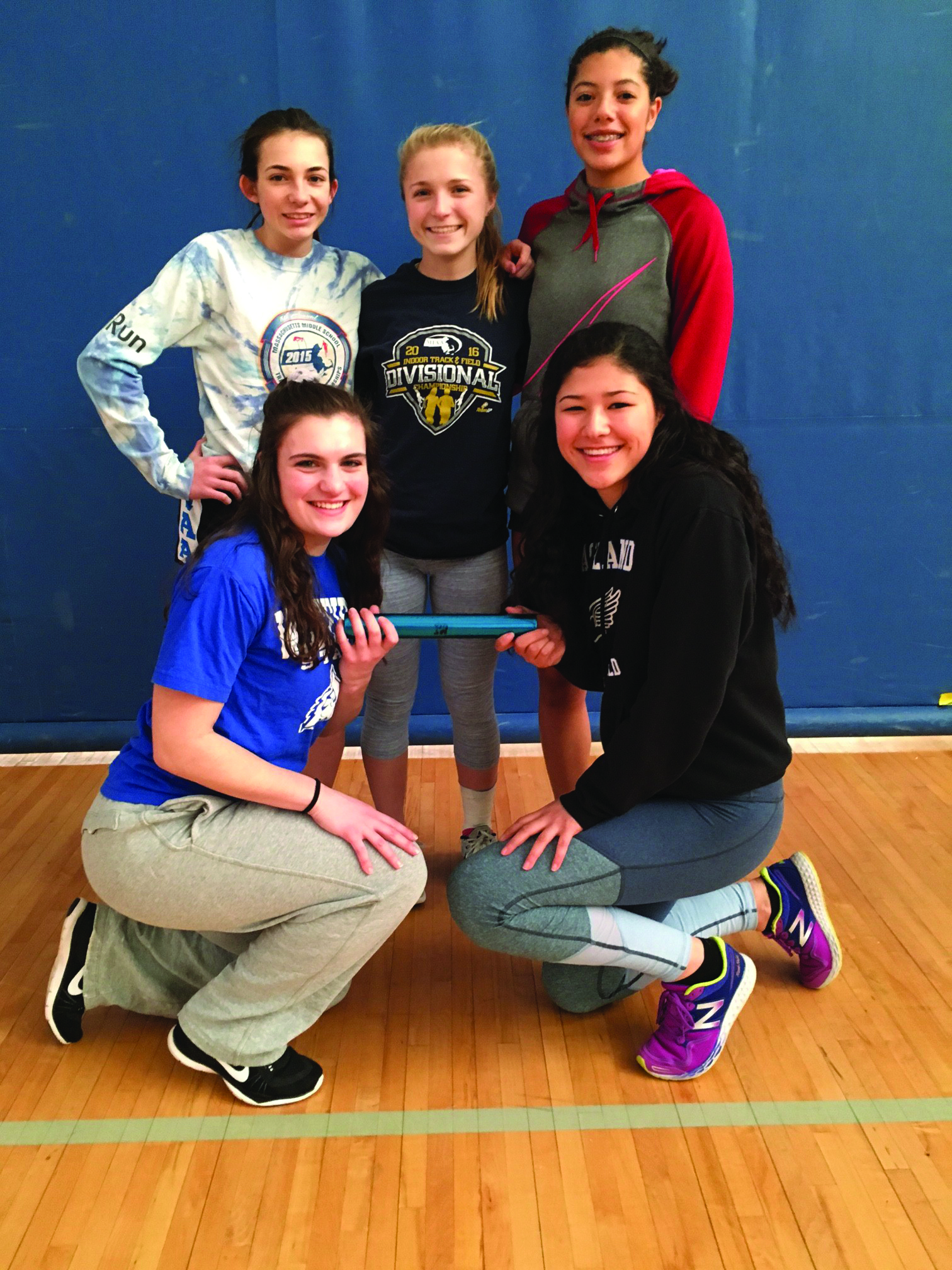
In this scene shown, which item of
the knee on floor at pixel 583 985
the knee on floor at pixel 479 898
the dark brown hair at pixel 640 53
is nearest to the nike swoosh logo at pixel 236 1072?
the knee on floor at pixel 479 898

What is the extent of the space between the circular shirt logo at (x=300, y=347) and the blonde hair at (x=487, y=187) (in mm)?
291

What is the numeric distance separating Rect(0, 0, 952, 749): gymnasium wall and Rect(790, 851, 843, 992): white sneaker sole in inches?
48.2

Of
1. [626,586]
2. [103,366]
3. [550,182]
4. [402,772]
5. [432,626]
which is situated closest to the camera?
[626,586]

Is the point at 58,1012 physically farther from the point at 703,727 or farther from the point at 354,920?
the point at 703,727

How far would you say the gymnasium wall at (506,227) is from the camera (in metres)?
2.62

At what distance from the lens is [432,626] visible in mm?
1880

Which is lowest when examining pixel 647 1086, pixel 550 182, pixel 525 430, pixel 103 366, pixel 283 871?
Answer: pixel 647 1086

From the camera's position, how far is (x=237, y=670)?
1.54 m

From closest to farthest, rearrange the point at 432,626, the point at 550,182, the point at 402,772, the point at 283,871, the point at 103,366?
the point at 283,871
the point at 432,626
the point at 103,366
the point at 402,772
the point at 550,182

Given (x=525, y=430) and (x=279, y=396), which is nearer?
(x=279, y=396)

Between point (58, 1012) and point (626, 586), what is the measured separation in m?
1.18

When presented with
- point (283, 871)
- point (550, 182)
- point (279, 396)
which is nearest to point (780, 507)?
point (550, 182)

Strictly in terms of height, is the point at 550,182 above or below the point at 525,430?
above

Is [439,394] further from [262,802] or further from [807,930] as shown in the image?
[807,930]
